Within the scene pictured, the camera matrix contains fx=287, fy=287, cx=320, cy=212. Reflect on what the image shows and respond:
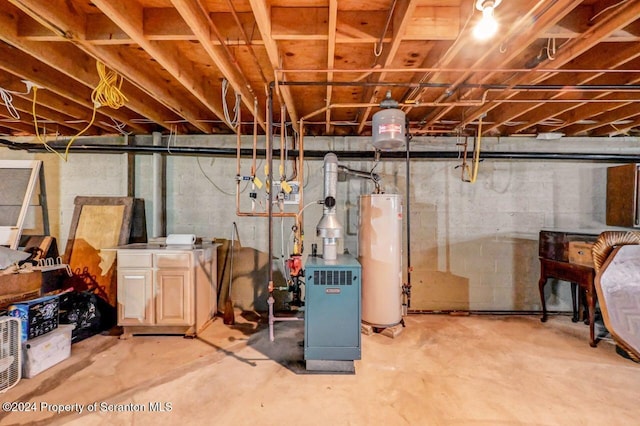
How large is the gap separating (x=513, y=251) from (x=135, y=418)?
13.9 ft

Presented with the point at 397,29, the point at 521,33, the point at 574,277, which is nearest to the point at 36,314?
the point at 397,29

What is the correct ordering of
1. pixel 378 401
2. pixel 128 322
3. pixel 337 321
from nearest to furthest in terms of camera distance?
pixel 378 401 < pixel 337 321 < pixel 128 322

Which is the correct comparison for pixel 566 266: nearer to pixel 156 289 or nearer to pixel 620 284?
pixel 620 284

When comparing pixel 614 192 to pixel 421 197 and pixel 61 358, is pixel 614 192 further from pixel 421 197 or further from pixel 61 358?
pixel 61 358

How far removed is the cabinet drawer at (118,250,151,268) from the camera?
9.60 ft

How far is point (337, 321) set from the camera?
2389 millimetres

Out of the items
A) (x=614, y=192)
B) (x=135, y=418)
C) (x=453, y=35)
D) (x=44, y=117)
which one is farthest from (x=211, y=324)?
(x=614, y=192)

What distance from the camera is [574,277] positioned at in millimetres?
2988

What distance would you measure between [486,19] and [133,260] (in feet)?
11.3

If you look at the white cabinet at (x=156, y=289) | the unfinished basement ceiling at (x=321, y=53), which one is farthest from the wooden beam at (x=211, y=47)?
the white cabinet at (x=156, y=289)

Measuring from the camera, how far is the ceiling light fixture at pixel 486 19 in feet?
4.33

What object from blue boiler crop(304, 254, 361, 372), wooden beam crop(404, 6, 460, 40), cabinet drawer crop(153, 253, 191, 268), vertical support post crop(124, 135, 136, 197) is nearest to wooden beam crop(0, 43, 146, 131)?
vertical support post crop(124, 135, 136, 197)

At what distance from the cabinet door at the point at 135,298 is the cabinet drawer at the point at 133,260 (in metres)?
0.05

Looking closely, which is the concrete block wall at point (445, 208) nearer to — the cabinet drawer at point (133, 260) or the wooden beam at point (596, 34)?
the cabinet drawer at point (133, 260)
